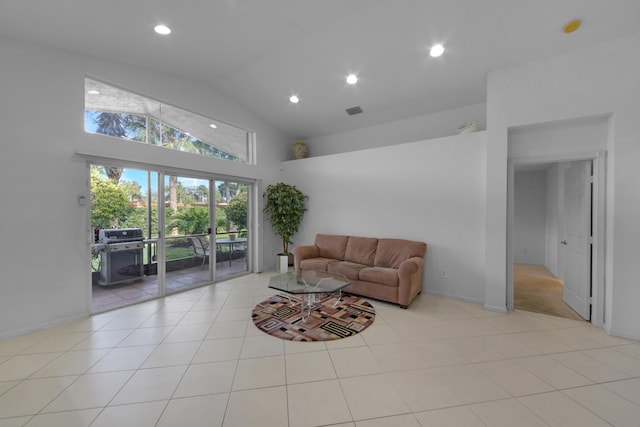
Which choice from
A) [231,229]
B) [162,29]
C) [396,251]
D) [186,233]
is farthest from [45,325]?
[396,251]

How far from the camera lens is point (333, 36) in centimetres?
312

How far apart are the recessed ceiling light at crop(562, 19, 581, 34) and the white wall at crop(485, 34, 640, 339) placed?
348 mm

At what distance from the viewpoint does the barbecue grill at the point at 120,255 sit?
3.40 metres

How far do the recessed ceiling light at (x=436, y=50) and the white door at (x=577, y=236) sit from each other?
2.30 metres

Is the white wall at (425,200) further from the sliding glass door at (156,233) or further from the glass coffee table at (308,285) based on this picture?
the sliding glass door at (156,233)

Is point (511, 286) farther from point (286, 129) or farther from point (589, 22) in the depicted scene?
point (286, 129)

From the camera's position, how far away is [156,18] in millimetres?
2729

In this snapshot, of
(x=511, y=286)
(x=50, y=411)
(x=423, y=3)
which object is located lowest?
(x=50, y=411)

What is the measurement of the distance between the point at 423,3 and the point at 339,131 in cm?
312

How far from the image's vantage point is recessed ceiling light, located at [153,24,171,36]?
2.84m

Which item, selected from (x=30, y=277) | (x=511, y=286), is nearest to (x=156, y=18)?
(x=30, y=277)

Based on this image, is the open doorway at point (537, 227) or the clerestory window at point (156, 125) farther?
the open doorway at point (537, 227)

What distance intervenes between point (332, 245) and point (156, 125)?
364cm

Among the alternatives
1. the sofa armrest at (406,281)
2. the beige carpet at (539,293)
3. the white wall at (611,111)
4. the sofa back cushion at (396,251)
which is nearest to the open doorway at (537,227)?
the beige carpet at (539,293)
